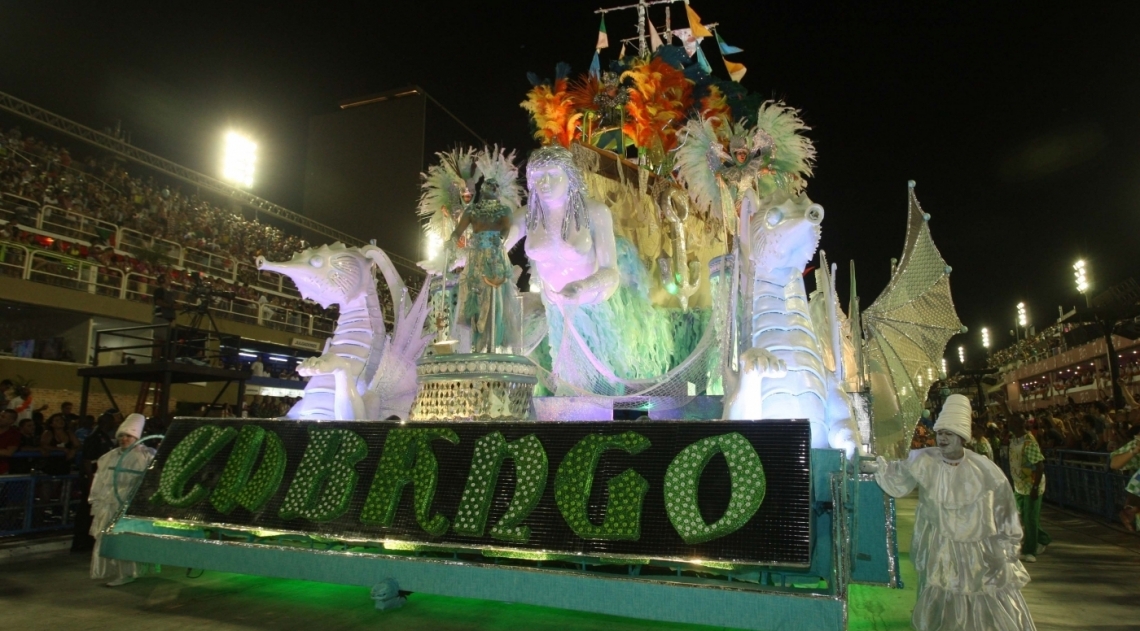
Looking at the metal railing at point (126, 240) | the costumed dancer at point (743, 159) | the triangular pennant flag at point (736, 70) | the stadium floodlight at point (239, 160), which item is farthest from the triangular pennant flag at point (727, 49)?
the stadium floodlight at point (239, 160)

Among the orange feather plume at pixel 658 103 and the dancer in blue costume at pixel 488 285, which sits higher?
the orange feather plume at pixel 658 103

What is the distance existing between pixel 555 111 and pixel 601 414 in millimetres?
3803

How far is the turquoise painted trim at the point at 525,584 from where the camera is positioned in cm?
287

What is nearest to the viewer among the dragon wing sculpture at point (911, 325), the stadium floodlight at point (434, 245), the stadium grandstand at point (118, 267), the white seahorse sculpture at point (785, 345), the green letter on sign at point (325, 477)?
the white seahorse sculpture at point (785, 345)

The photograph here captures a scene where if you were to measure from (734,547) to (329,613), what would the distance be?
2.35 metres

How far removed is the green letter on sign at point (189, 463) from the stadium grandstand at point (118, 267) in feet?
17.2

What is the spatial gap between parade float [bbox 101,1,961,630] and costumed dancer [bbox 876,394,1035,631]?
260mm

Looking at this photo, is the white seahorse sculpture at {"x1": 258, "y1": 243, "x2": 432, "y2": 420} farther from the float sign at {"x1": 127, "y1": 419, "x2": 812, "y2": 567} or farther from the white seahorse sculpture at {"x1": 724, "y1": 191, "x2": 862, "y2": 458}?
the white seahorse sculpture at {"x1": 724, "y1": 191, "x2": 862, "y2": 458}

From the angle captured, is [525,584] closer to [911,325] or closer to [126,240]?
[911,325]

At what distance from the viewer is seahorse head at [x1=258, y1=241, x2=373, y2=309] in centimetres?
575

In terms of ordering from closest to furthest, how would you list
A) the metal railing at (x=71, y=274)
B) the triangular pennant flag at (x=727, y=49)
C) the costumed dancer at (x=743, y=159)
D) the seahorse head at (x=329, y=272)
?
1. the costumed dancer at (x=743, y=159)
2. the seahorse head at (x=329, y=272)
3. the triangular pennant flag at (x=727, y=49)
4. the metal railing at (x=71, y=274)

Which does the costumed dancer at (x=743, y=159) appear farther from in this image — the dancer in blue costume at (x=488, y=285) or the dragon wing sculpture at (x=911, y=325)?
the dancer in blue costume at (x=488, y=285)

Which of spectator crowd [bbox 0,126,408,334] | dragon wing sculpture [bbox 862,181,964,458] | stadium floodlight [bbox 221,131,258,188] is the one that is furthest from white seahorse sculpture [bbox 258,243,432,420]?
stadium floodlight [bbox 221,131,258,188]

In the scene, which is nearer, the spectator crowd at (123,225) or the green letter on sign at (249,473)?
the green letter on sign at (249,473)
